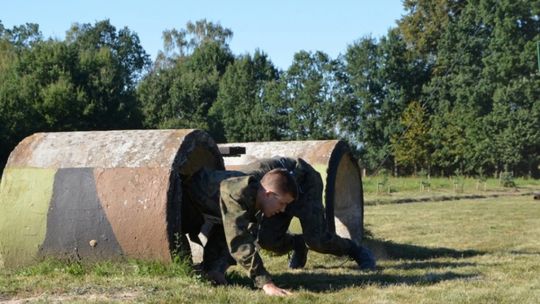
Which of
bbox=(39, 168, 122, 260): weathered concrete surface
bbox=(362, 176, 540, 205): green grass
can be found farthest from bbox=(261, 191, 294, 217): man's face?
bbox=(362, 176, 540, 205): green grass

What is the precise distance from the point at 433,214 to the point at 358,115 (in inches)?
1730

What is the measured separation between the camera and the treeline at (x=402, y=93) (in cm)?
5797

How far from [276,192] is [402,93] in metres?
57.1

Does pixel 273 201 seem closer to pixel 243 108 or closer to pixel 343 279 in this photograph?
pixel 343 279

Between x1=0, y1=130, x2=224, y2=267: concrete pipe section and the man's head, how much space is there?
1.08 meters

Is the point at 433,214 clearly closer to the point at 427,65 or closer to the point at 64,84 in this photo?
the point at 64,84

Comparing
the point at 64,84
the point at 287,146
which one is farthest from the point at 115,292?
the point at 64,84

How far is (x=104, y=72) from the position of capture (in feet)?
160

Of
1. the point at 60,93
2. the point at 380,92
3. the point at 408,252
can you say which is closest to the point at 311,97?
the point at 380,92

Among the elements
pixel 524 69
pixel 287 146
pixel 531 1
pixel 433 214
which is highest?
pixel 531 1

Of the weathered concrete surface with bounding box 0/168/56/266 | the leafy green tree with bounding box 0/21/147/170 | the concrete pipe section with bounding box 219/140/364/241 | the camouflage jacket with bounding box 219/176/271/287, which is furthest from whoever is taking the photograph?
the leafy green tree with bounding box 0/21/147/170

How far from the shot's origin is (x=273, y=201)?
6.74 metres

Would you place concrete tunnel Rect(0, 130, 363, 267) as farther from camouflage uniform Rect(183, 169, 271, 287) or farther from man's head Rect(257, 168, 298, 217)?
Answer: man's head Rect(257, 168, 298, 217)

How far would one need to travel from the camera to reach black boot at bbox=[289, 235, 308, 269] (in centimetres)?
880
